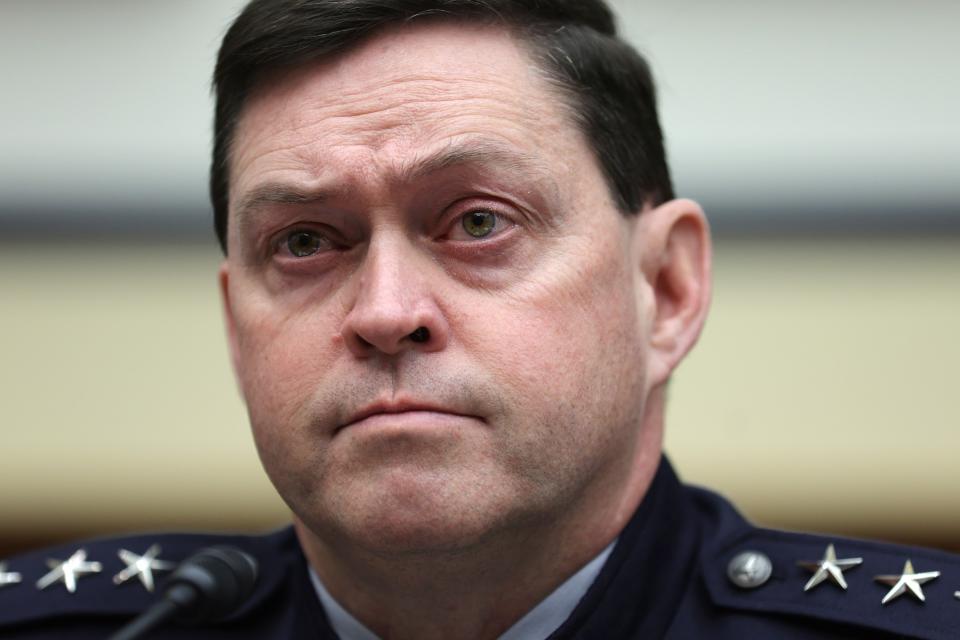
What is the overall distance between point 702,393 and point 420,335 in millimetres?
3164

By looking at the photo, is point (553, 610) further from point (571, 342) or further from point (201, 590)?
point (201, 590)

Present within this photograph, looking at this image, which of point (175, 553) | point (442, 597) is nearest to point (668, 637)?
point (442, 597)

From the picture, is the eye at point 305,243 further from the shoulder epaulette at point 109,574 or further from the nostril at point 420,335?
the shoulder epaulette at point 109,574

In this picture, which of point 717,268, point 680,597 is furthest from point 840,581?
point 717,268

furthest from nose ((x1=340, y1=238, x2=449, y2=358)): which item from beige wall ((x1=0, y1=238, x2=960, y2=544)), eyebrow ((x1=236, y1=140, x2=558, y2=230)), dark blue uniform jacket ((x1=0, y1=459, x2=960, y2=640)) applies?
beige wall ((x1=0, y1=238, x2=960, y2=544))

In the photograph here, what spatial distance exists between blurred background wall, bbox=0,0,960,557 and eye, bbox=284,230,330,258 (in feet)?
9.02

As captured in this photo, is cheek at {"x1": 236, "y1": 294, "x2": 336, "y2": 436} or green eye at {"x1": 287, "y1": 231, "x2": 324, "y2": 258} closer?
cheek at {"x1": 236, "y1": 294, "x2": 336, "y2": 436}

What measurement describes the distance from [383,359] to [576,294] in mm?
360

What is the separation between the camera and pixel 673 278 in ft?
8.39

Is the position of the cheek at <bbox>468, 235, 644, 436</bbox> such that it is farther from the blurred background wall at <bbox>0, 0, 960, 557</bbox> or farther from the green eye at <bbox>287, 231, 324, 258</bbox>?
the blurred background wall at <bbox>0, 0, 960, 557</bbox>

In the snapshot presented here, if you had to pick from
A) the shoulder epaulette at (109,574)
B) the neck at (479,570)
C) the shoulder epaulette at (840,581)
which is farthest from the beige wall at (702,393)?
the neck at (479,570)

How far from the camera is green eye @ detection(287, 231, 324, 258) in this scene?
2.31 m

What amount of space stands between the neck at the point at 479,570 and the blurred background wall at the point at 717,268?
2.69 m

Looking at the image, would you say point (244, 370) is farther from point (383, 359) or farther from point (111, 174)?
Result: point (111, 174)
